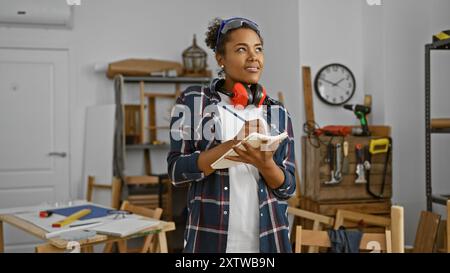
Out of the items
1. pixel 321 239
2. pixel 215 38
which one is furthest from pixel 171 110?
pixel 215 38

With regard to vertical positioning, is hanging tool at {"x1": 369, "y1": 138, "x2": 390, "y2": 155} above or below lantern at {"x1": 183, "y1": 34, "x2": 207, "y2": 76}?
below

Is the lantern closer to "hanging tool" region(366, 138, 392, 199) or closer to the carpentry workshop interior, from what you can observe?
the carpentry workshop interior

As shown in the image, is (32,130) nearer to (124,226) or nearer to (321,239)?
(124,226)

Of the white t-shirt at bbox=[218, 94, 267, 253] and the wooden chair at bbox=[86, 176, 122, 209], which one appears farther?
the wooden chair at bbox=[86, 176, 122, 209]

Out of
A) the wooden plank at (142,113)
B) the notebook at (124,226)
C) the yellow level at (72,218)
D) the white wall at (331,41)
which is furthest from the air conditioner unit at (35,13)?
the notebook at (124,226)

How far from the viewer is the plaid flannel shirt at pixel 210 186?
910 millimetres

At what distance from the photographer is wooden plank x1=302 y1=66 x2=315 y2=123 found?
3.73 metres

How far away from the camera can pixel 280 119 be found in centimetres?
95

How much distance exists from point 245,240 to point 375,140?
8.38 feet

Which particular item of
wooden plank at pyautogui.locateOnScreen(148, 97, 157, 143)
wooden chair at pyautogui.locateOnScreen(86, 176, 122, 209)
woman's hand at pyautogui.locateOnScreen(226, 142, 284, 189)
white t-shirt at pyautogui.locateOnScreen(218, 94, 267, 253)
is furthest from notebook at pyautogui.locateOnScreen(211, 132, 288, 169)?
wooden plank at pyautogui.locateOnScreen(148, 97, 157, 143)

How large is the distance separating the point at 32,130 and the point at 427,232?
3.10 m

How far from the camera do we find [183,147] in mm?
925

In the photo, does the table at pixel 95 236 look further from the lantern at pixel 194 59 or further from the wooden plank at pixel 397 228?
the lantern at pixel 194 59
